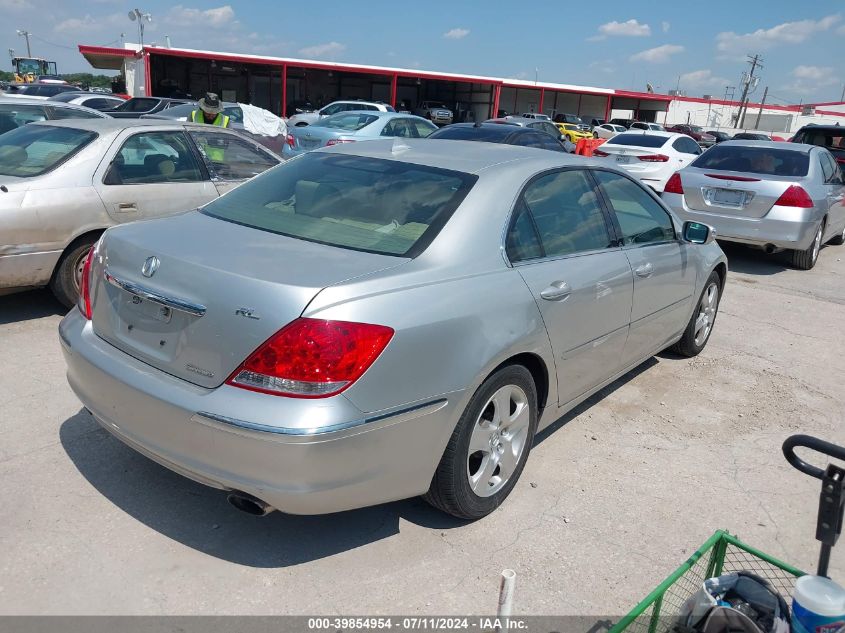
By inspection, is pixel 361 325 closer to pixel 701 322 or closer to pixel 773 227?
pixel 701 322

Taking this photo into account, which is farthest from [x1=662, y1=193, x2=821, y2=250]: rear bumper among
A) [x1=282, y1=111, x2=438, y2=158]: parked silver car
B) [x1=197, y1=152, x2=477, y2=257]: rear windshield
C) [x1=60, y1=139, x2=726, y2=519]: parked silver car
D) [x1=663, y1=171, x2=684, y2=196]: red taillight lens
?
[x1=282, y1=111, x2=438, y2=158]: parked silver car

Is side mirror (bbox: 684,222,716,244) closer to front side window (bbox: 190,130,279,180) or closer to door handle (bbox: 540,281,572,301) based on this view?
door handle (bbox: 540,281,572,301)

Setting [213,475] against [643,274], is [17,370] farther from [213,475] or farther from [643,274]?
[643,274]

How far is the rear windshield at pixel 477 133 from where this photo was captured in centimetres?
1192

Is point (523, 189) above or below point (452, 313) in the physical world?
above

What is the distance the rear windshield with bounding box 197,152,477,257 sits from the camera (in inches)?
122

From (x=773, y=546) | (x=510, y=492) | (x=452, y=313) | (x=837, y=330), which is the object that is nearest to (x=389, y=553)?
(x=510, y=492)

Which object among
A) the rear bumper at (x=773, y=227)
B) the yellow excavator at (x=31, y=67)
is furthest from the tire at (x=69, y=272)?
the yellow excavator at (x=31, y=67)

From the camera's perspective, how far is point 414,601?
271 cm

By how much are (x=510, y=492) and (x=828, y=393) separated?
311 centimetres

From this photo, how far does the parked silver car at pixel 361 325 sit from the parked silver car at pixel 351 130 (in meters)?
10.0

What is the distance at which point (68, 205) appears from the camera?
5227mm

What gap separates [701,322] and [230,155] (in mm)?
4378

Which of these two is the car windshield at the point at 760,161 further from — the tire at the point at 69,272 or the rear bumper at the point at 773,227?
the tire at the point at 69,272
